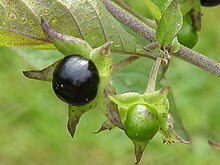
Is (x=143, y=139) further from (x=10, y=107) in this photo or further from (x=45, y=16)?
(x=10, y=107)

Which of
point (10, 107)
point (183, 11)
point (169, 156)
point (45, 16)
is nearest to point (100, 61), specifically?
point (45, 16)

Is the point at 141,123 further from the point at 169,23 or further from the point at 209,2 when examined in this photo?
the point at 209,2

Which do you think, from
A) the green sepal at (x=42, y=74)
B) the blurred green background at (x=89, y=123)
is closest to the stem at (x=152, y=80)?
the green sepal at (x=42, y=74)

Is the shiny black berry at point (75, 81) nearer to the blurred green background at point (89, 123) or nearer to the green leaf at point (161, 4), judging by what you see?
the green leaf at point (161, 4)

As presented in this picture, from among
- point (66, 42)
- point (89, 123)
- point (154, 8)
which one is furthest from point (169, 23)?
point (89, 123)

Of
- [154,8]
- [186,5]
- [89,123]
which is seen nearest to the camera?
[154,8]

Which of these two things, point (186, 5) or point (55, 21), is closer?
point (55, 21)
